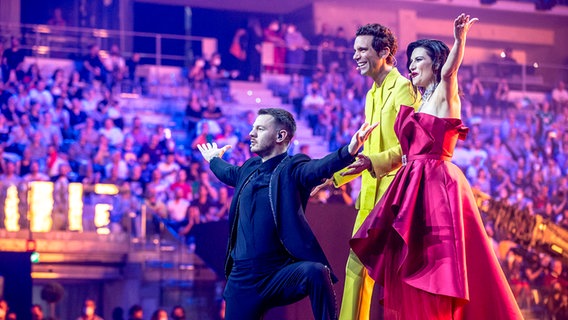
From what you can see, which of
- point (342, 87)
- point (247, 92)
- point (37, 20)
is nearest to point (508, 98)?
point (342, 87)

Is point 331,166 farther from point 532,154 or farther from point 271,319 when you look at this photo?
point 532,154

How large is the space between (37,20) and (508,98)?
8.55 metres

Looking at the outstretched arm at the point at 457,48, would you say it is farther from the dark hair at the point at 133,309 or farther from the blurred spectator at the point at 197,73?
the blurred spectator at the point at 197,73

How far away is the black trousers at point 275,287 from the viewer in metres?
4.32

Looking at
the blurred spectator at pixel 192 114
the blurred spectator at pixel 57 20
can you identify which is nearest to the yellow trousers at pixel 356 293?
the blurred spectator at pixel 192 114

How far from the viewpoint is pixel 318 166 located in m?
4.42

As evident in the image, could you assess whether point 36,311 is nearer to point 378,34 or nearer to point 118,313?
point 118,313

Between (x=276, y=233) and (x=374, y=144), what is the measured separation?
2.58 feet

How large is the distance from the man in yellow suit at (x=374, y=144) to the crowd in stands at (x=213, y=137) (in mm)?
5013

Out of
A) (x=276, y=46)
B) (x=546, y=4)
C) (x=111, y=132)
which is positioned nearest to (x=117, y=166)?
(x=111, y=132)

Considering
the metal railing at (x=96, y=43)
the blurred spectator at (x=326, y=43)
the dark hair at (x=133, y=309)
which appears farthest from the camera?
the blurred spectator at (x=326, y=43)

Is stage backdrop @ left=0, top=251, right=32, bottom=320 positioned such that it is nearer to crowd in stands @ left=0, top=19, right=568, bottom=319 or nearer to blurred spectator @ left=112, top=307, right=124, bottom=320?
crowd in stands @ left=0, top=19, right=568, bottom=319

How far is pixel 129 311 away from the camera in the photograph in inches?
373

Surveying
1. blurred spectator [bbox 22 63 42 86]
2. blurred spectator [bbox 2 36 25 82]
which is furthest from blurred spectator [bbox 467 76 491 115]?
blurred spectator [bbox 2 36 25 82]
